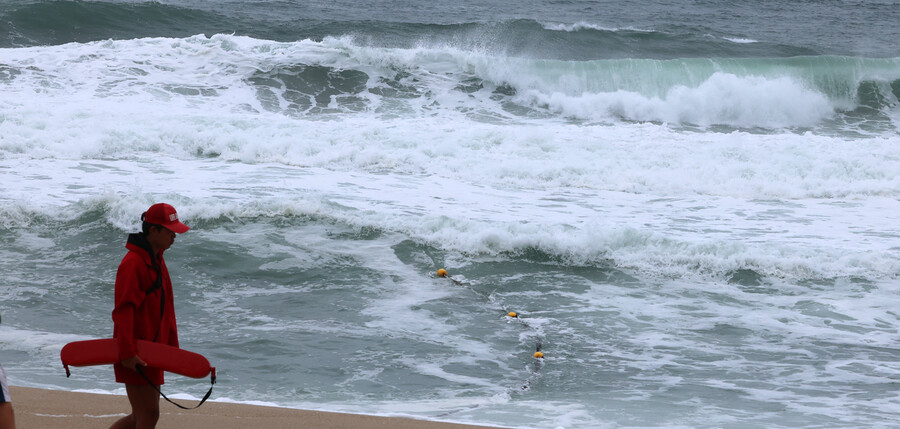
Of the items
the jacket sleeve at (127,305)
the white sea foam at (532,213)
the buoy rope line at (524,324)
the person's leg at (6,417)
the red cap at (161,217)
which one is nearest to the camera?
the person's leg at (6,417)

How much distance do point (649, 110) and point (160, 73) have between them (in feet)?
33.6

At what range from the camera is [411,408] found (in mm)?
6145

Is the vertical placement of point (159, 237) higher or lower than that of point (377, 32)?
lower

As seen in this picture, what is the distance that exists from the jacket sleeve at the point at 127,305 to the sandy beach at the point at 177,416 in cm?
123

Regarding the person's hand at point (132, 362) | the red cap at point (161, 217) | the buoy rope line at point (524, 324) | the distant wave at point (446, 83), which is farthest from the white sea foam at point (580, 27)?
the person's hand at point (132, 362)

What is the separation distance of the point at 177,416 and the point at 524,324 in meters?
3.70

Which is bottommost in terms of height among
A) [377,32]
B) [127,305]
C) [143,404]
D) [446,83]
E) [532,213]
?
[532,213]

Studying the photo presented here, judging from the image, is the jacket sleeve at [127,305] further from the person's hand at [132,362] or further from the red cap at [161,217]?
the red cap at [161,217]

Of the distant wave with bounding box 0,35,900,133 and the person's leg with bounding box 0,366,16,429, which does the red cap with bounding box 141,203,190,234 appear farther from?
the distant wave with bounding box 0,35,900,133

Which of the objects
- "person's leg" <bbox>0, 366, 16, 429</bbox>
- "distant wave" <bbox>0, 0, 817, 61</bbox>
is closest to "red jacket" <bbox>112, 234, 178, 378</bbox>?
"person's leg" <bbox>0, 366, 16, 429</bbox>

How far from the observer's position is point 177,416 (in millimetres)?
5137

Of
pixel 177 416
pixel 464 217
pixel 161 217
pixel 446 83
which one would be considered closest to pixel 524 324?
pixel 464 217

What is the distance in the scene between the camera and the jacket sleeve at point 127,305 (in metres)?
3.84

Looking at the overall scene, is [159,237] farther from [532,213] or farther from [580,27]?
[580,27]
